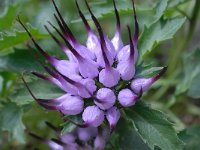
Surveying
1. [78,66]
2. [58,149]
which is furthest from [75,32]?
[78,66]

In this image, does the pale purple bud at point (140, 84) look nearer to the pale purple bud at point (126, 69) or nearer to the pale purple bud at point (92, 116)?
the pale purple bud at point (126, 69)

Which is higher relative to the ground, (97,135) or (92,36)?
(92,36)

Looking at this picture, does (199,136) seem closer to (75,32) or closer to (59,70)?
(59,70)

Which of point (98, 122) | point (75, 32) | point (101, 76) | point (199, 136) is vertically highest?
point (101, 76)

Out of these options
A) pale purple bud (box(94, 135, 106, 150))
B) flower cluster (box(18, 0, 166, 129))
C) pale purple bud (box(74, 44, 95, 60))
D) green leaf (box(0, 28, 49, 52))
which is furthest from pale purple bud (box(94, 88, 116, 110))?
green leaf (box(0, 28, 49, 52))

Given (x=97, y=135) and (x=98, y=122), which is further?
(x=97, y=135)

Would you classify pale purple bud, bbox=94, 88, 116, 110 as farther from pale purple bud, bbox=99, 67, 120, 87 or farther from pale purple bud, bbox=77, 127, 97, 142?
pale purple bud, bbox=77, 127, 97, 142

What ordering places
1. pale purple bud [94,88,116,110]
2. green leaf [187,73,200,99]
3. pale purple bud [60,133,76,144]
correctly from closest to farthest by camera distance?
1. pale purple bud [94,88,116,110]
2. pale purple bud [60,133,76,144]
3. green leaf [187,73,200,99]

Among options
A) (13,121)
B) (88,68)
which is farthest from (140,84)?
(13,121)
